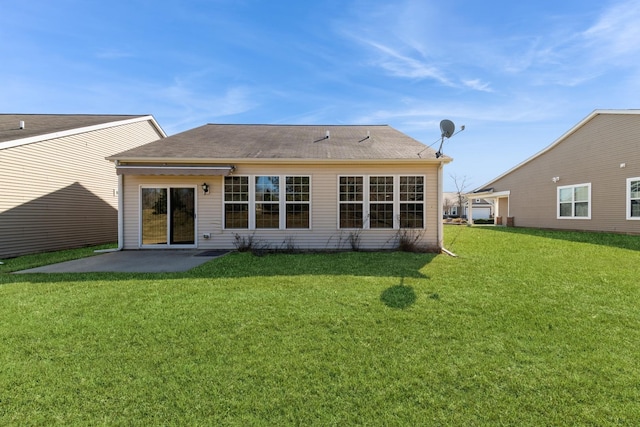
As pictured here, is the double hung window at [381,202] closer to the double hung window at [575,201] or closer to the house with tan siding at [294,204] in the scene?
the house with tan siding at [294,204]

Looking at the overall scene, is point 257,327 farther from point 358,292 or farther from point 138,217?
point 138,217

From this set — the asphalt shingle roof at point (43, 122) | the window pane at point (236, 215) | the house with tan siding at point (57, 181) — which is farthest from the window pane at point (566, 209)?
the asphalt shingle roof at point (43, 122)

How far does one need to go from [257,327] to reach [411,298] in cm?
251

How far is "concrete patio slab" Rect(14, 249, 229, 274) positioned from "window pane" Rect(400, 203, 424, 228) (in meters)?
5.94

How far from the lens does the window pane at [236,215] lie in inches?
384

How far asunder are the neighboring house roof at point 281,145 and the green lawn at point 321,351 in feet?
15.5

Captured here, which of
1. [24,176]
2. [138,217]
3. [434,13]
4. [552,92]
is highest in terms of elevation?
[434,13]

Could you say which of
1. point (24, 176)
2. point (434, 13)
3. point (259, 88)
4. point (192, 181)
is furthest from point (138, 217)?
point (434, 13)

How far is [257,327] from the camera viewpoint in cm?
375

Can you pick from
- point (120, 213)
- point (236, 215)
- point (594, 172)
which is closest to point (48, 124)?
point (120, 213)

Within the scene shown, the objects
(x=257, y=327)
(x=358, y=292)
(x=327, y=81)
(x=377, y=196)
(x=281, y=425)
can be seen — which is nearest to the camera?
(x=281, y=425)

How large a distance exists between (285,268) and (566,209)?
17185mm

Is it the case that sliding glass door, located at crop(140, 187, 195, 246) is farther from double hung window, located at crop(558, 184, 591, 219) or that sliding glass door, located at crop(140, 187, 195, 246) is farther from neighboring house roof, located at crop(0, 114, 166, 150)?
double hung window, located at crop(558, 184, 591, 219)

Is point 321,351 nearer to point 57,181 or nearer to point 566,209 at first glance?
point 57,181
